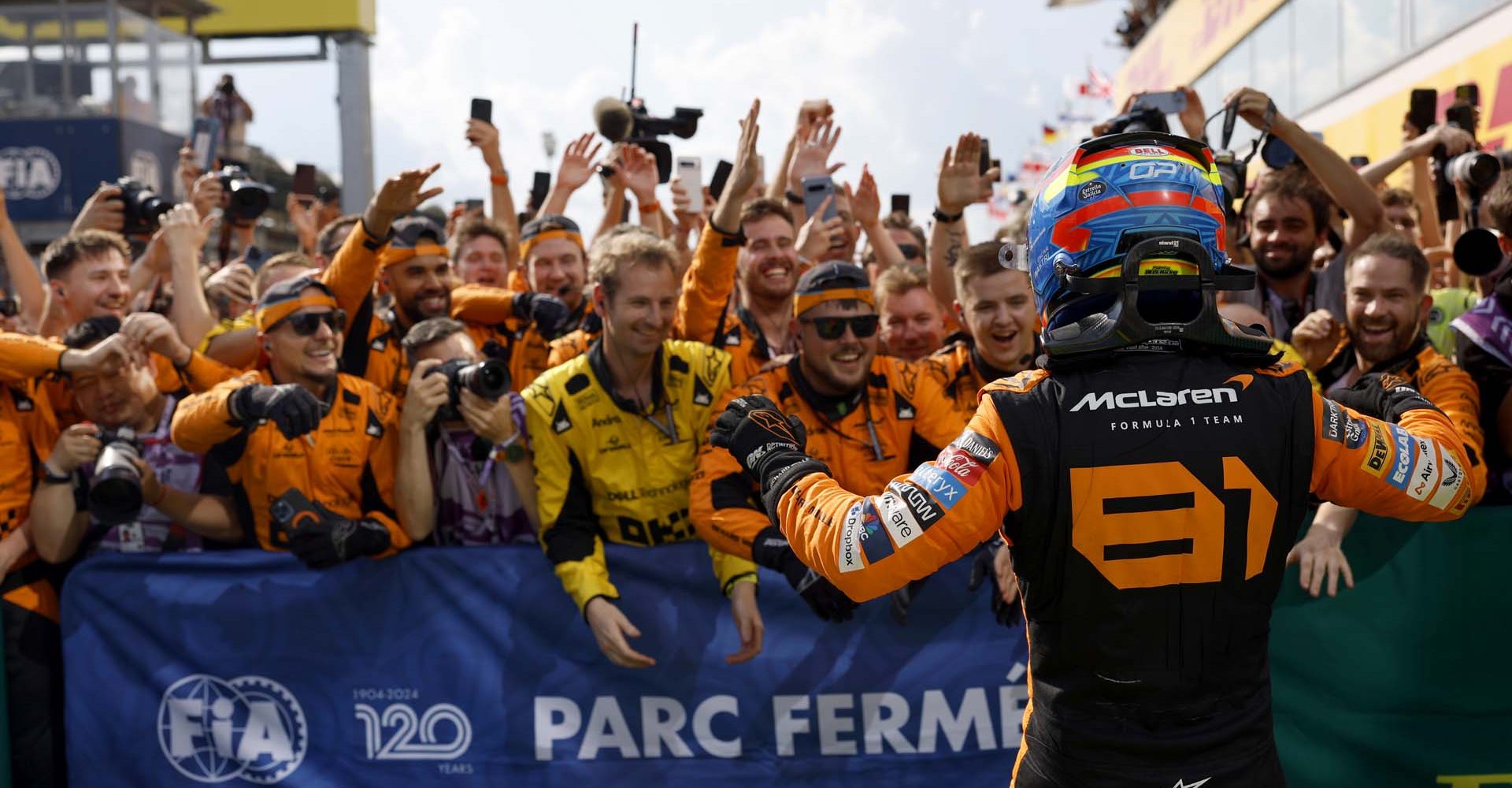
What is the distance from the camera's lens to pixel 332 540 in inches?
168

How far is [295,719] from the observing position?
14.6 ft

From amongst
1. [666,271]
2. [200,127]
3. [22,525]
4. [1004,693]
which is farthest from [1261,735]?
[200,127]

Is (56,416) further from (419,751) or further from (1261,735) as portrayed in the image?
(1261,735)

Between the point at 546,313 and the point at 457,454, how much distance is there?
1.21 meters

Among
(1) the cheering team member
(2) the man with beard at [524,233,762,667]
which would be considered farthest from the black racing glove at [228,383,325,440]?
(1) the cheering team member

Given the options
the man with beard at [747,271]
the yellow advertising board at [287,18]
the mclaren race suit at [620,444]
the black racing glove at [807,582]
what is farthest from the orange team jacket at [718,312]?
the yellow advertising board at [287,18]

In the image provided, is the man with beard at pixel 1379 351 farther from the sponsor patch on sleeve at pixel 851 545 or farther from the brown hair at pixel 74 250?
the brown hair at pixel 74 250

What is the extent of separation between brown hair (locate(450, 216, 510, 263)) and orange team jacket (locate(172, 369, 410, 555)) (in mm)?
2336

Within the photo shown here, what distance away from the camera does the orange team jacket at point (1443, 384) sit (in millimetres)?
3697

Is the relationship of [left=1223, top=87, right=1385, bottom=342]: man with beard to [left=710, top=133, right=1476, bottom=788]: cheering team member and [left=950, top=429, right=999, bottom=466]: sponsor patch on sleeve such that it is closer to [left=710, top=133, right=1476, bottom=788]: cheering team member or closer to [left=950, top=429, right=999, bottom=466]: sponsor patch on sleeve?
[left=710, top=133, right=1476, bottom=788]: cheering team member

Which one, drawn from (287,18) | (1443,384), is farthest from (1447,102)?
(287,18)

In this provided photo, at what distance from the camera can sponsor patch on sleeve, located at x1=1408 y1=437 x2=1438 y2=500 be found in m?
2.43

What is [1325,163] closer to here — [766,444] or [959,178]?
[959,178]

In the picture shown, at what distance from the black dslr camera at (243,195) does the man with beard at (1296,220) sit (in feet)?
17.3
